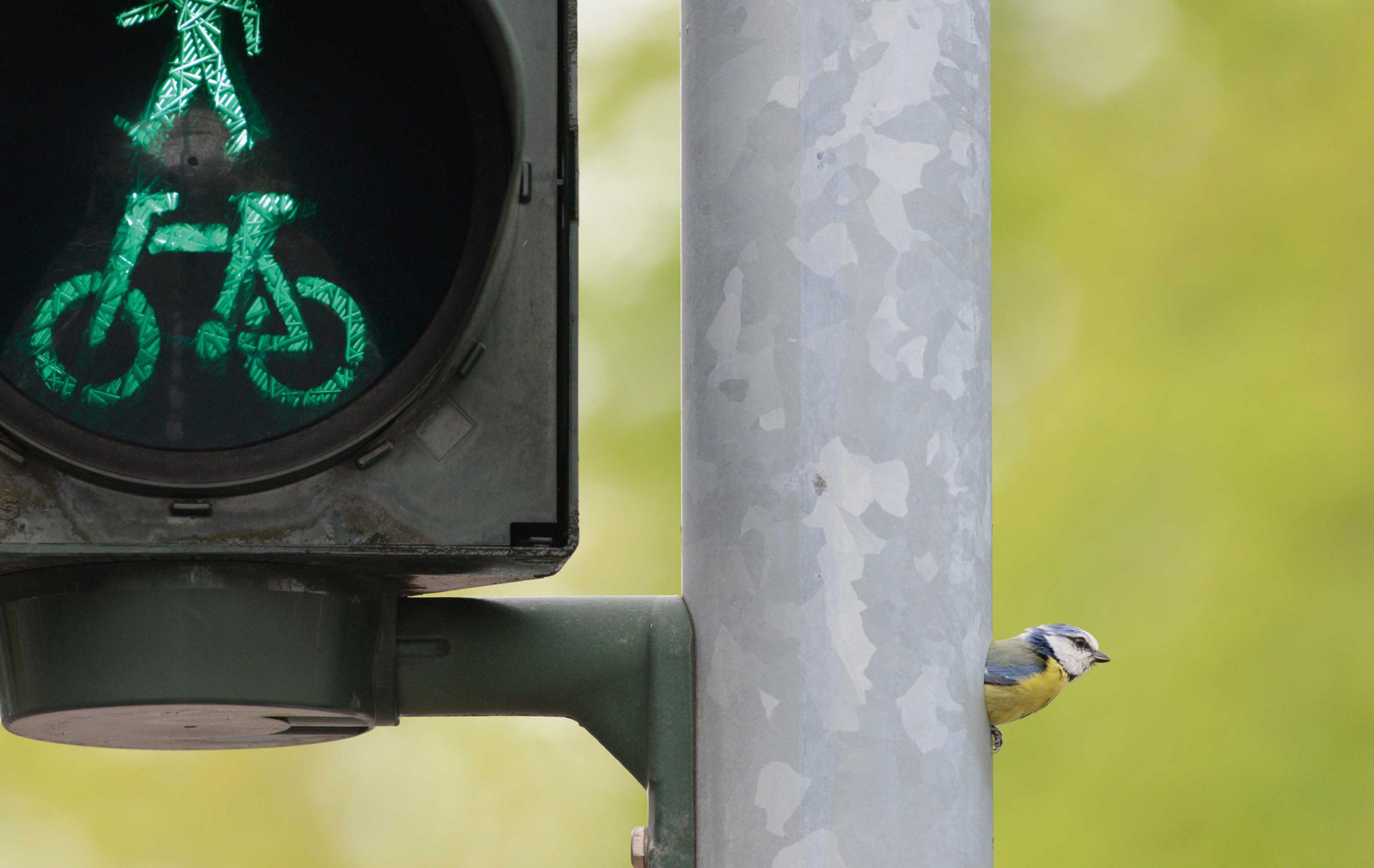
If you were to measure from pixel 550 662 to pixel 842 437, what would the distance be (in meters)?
0.30

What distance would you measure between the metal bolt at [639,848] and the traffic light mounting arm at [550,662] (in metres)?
0.03

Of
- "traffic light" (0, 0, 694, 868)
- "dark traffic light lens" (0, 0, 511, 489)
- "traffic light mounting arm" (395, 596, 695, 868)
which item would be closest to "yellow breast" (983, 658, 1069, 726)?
"traffic light mounting arm" (395, 596, 695, 868)

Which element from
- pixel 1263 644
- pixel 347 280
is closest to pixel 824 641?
pixel 347 280

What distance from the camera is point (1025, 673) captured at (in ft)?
3.94

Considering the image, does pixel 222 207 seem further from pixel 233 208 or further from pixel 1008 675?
pixel 1008 675

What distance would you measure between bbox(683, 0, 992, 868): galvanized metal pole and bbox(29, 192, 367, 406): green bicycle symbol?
285mm

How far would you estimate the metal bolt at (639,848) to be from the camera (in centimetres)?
127

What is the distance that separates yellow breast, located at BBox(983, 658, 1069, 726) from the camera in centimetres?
120

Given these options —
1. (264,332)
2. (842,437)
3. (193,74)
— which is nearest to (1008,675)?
(842,437)

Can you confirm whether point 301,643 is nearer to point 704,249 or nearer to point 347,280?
point 347,280

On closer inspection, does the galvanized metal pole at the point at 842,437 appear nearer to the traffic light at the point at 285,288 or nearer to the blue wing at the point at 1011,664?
the blue wing at the point at 1011,664

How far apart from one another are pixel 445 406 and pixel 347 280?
0.11 meters

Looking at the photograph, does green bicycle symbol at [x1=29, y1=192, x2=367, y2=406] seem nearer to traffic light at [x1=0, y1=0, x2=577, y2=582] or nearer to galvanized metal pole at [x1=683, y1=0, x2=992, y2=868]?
traffic light at [x1=0, y1=0, x2=577, y2=582]

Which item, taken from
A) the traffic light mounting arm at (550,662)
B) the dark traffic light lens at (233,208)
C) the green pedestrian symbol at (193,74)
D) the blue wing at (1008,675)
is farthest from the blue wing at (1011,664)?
the green pedestrian symbol at (193,74)
